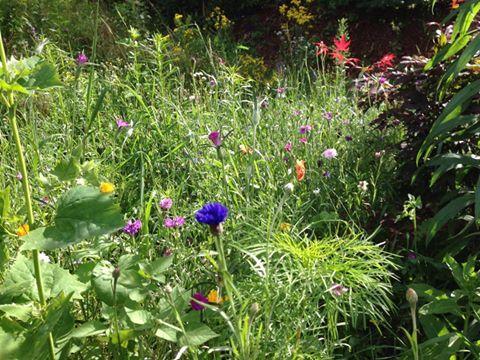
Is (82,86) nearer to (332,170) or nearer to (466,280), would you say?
(332,170)

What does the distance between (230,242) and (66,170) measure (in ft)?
2.07

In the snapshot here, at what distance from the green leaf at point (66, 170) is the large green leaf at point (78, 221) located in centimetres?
16

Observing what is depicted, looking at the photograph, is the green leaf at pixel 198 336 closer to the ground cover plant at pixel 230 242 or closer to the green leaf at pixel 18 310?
the ground cover plant at pixel 230 242

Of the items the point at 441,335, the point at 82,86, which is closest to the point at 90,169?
the point at 441,335

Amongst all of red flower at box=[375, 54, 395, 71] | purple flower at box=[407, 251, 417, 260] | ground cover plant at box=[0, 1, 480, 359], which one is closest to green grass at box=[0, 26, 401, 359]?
ground cover plant at box=[0, 1, 480, 359]

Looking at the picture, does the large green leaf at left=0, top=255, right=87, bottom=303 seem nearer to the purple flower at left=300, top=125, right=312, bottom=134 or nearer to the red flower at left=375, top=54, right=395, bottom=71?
the purple flower at left=300, top=125, right=312, bottom=134

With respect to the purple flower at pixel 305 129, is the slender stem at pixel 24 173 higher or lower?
higher

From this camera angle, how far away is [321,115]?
116 inches

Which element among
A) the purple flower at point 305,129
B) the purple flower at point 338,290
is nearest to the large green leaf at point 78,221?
the purple flower at point 338,290

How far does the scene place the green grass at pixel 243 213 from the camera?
1552 millimetres

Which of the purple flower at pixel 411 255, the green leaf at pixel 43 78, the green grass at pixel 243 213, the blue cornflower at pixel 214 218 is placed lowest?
the purple flower at pixel 411 255

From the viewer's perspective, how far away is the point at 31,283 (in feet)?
4.47

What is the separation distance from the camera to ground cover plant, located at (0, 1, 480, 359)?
1.26 metres

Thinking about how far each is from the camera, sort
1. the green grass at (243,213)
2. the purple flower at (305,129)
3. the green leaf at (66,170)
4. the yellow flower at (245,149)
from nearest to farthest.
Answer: the green leaf at (66,170) → the green grass at (243,213) → the yellow flower at (245,149) → the purple flower at (305,129)
